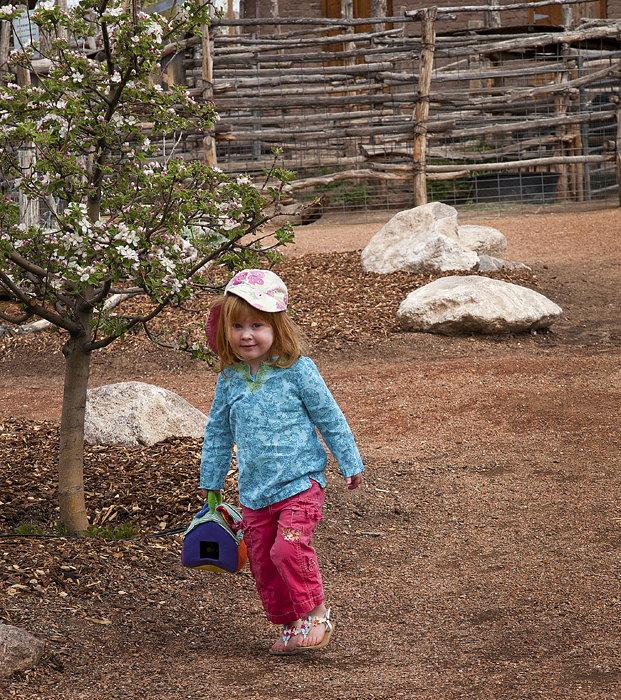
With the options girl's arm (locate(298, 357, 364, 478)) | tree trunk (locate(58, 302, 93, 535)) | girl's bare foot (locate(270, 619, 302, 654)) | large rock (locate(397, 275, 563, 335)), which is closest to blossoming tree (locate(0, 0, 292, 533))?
tree trunk (locate(58, 302, 93, 535))

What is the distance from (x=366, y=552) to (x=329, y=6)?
20.3 meters

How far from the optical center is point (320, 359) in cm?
720

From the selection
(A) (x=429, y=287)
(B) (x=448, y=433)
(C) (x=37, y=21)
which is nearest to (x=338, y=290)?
(A) (x=429, y=287)

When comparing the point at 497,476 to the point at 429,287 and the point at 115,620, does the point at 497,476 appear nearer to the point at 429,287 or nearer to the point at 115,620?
the point at 115,620

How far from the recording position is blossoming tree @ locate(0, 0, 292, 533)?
2889 mm

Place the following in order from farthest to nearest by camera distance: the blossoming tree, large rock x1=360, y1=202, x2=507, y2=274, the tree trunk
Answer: large rock x1=360, y1=202, x2=507, y2=274 < the tree trunk < the blossoming tree

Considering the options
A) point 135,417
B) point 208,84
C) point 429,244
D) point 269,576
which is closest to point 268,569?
point 269,576

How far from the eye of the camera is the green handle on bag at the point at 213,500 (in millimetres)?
2764

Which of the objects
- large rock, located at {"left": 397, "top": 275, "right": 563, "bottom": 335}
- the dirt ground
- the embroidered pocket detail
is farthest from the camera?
large rock, located at {"left": 397, "top": 275, "right": 563, "bottom": 335}

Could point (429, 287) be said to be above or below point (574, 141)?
below

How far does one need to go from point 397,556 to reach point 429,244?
5922mm

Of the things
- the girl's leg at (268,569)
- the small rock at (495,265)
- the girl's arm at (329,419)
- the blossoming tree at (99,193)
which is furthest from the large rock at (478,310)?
the girl's leg at (268,569)

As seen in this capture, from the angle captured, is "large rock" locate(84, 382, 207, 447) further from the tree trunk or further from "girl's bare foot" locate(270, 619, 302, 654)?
"girl's bare foot" locate(270, 619, 302, 654)

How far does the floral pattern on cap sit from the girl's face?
0.19 ft
